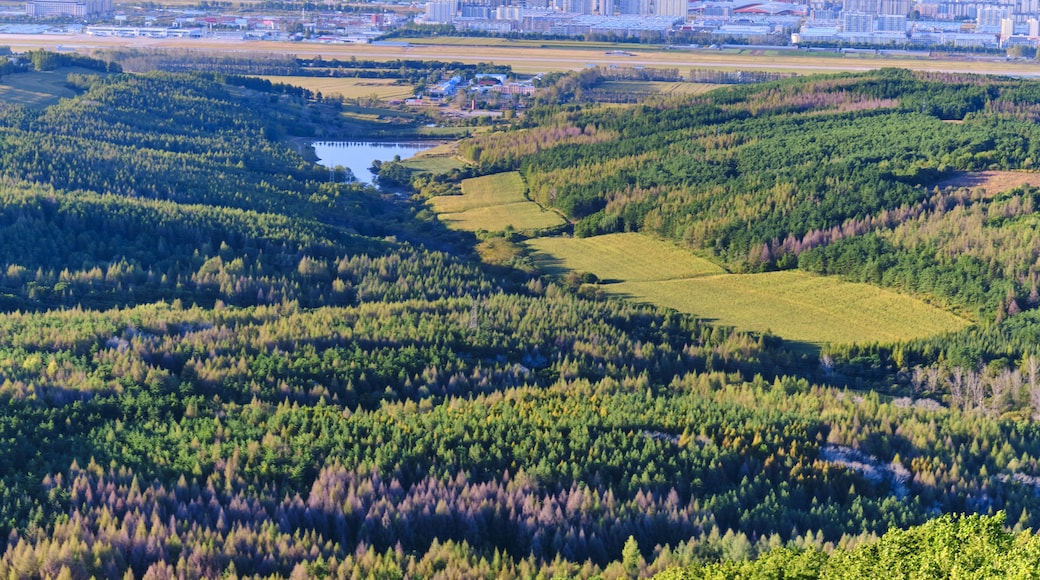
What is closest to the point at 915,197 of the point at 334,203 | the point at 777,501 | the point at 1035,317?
the point at 1035,317

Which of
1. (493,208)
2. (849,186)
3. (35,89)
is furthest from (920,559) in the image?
(35,89)

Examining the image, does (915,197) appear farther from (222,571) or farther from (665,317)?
(222,571)

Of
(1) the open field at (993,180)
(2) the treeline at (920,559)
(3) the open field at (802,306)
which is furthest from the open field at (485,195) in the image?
(2) the treeline at (920,559)

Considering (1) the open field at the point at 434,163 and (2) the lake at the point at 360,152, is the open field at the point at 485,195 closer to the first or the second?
Result: (1) the open field at the point at 434,163

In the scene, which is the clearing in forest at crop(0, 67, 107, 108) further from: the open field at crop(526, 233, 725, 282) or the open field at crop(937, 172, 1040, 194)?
the open field at crop(937, 172, 1040, 194)

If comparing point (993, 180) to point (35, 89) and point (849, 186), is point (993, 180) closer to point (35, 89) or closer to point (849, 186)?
point (849, 186)
